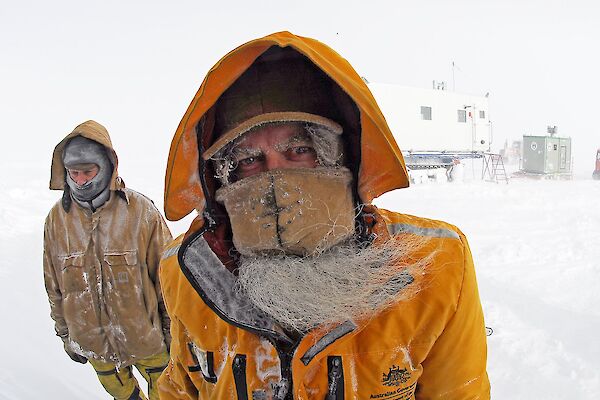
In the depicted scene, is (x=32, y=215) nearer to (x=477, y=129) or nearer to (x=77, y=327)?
(x=77, y=327)

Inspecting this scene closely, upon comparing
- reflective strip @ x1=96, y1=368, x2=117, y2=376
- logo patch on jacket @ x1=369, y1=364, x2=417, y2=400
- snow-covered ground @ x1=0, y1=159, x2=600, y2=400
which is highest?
logo patch on jacket @ x1=369, y1=364, x2=417, y2=400

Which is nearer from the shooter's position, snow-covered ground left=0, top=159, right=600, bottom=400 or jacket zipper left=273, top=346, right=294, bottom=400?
jacket zipper left=273, top=346, right=294, bottom=400

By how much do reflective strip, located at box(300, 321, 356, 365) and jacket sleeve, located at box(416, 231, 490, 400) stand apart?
0.97 ft

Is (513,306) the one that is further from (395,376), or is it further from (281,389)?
(281,389)

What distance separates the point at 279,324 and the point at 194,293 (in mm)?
366

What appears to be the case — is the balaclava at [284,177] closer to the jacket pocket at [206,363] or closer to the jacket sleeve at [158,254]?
the jacket pocket at [206,363]

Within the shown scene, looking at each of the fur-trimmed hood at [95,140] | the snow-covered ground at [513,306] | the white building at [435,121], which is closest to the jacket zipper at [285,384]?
the fur-trimmed hood at [95,140]

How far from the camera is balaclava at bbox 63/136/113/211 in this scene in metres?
3.47

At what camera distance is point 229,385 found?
4.88 feet

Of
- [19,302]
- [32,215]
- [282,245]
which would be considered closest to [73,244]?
[282,245]

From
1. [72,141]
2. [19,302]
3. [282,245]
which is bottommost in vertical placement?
[19,302]

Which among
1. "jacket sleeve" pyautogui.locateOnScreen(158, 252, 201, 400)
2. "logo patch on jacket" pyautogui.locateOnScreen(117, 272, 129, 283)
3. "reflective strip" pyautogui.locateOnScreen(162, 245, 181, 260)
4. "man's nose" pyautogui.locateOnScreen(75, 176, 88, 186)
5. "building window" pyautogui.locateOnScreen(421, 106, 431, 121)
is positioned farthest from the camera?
"building window" pyautogui.locateOnScreen(421, 106, 431, 121)

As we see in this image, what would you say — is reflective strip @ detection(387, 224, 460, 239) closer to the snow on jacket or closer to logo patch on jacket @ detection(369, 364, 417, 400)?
the snow on jacket

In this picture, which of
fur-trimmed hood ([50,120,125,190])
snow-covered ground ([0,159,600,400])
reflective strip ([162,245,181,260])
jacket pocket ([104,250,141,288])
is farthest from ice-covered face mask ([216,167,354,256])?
snow-covered ground ([0,159,600,400])
